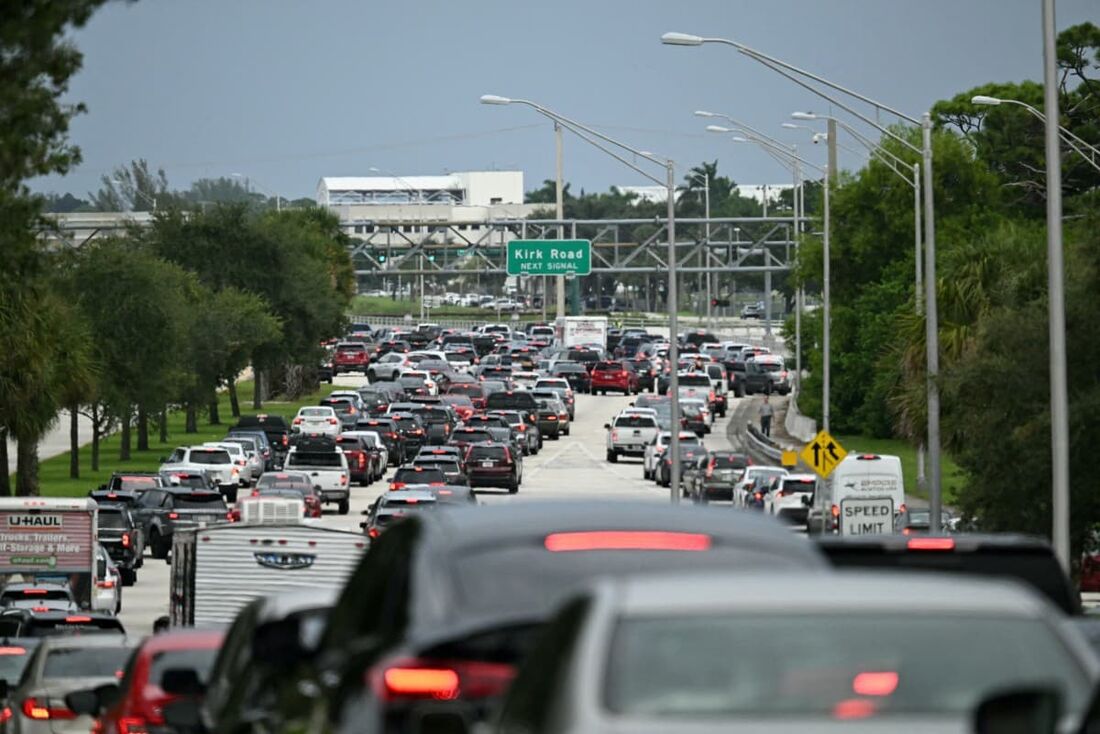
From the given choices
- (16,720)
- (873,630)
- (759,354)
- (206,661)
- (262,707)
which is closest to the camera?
(873,630)

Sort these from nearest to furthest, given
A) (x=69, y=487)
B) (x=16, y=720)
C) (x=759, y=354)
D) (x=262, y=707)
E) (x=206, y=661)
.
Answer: (x=262, y=707) < (x=206, y=661) < (x=16, y=720) < (x=69, y=487) < (x=759, y=354)

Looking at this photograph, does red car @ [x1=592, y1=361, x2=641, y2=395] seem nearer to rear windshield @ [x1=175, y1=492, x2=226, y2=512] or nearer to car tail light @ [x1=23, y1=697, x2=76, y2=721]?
rear windshield @ [x1=175, y1=492, x2=226, y2=512]

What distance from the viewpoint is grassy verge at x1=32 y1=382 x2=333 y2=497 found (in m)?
70.4

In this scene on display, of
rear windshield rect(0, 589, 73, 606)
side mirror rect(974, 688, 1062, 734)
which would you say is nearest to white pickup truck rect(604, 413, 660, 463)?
rear windshield rect(0, 589, 73, 606)

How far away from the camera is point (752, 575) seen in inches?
259

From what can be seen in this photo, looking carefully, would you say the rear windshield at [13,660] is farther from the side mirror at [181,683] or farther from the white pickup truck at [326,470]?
the white pickup truck at [326,470]

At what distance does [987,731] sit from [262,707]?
15.2 ft

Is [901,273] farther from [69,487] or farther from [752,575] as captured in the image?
[752,575]

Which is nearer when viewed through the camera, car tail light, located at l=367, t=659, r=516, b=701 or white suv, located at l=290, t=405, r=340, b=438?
car tail light, located at l=367, t=659, r=516, b=701

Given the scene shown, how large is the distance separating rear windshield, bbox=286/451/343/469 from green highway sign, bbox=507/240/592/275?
206ft

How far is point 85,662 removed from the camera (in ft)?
60.4

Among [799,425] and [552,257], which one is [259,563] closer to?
[799,425]

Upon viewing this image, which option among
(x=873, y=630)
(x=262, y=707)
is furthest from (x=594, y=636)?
(x=262, y=707)

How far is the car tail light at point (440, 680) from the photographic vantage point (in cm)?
712
